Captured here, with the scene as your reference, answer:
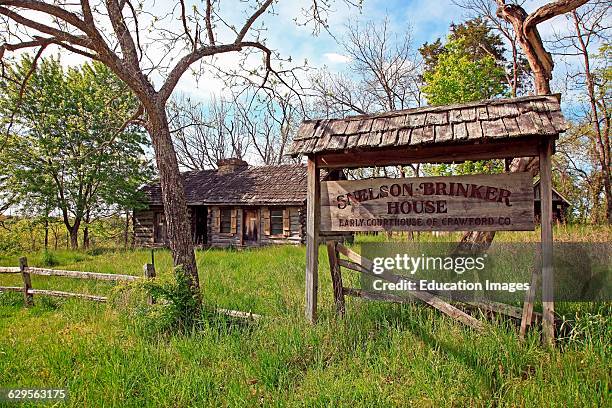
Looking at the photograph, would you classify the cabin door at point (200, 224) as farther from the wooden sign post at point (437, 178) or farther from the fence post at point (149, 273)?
the wooden sign post at point (437, 178)

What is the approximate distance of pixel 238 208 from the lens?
2230 centimetres

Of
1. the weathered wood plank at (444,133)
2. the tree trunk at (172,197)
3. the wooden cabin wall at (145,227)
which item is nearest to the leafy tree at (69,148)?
the wooden cabin wall at (145,227)

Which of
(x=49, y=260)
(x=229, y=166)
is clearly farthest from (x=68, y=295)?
(x=229, y=166)

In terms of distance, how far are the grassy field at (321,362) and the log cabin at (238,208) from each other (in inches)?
563

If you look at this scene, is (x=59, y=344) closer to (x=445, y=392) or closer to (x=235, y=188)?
(x=445, y=392)

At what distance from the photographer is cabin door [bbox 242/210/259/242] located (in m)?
22.0

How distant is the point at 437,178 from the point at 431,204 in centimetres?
33

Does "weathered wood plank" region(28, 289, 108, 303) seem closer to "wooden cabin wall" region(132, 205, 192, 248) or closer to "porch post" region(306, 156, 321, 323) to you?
"porch post" region(306, 156, 321, 323)

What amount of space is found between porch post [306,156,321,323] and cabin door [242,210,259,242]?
16.6 m

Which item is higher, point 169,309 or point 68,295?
point 169,309

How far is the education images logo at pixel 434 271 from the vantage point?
5463 millimetres

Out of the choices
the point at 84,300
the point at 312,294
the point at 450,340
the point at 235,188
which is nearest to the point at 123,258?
the point at 84,300

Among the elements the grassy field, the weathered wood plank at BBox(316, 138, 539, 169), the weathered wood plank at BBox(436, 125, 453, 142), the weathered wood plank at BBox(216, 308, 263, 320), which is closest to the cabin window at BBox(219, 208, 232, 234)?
the grassy field

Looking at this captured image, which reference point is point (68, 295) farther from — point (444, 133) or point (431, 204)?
point (444, 133)
